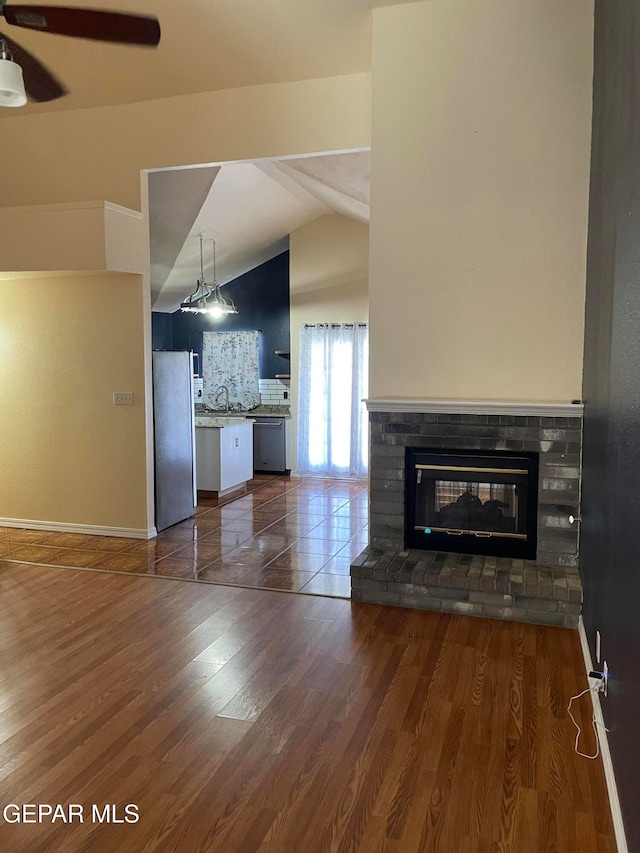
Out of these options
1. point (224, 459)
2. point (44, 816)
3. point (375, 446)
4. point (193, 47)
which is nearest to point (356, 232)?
point (224, 459)

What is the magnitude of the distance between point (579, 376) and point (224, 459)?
13.3 feet

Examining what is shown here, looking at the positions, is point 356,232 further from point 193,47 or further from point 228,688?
point 228,688

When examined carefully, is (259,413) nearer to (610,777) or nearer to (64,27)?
(64,27)

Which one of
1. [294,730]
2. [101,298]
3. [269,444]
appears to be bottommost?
[294,730]

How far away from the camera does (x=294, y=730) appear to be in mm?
2514

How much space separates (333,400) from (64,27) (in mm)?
5521

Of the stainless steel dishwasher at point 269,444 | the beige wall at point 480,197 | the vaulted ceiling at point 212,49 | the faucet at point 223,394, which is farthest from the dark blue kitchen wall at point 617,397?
the faucet at point 223,394

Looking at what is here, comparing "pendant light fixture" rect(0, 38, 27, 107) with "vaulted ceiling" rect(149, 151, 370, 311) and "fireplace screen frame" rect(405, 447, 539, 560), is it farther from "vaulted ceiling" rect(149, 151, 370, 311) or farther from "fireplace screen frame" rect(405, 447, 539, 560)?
"fireplace screen frame" rect(405, 447, 539, 560)

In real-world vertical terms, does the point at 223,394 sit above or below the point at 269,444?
above

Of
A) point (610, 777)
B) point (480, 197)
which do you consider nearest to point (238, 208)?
point (480, 197)

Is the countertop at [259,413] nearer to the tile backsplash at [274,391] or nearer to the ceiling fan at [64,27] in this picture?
the tile backsplash at [274,391]

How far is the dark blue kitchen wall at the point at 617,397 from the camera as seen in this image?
179cm

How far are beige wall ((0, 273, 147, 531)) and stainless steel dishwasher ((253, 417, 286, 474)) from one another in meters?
3.24

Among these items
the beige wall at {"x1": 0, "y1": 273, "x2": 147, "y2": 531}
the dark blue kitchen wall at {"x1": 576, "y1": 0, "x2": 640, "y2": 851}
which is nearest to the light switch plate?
the beige wall at {"x1": 0, "y1": 273, "x2": 147, "y2": 531}
